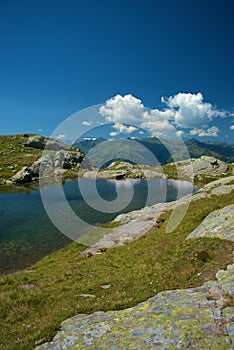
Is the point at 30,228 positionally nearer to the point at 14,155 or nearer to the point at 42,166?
the point at 42,166

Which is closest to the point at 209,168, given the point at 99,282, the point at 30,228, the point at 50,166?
the point at 50,166

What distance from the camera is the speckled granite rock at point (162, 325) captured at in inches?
323

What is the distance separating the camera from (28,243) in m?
35.8

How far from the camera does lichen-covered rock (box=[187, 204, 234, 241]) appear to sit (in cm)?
1837

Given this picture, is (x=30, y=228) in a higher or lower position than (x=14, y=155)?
lower

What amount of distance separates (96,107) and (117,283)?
87.0 ft

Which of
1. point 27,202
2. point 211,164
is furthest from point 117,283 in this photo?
point 211,164

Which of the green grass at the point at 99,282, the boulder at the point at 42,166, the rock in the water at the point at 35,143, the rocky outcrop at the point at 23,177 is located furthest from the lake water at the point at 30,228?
the rock in the water at the point at 35,143

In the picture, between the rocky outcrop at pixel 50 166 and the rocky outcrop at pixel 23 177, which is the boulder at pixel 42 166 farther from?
the rocky outcrop at pixel 23 177

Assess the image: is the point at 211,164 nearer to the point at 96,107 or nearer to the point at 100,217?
the point at 100,217

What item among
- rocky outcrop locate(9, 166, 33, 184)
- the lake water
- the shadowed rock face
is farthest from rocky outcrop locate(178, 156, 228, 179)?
the shadowed rock face

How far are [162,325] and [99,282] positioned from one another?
341 inches

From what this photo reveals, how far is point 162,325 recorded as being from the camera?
367 inches

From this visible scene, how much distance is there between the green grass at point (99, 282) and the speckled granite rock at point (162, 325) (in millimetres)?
952
